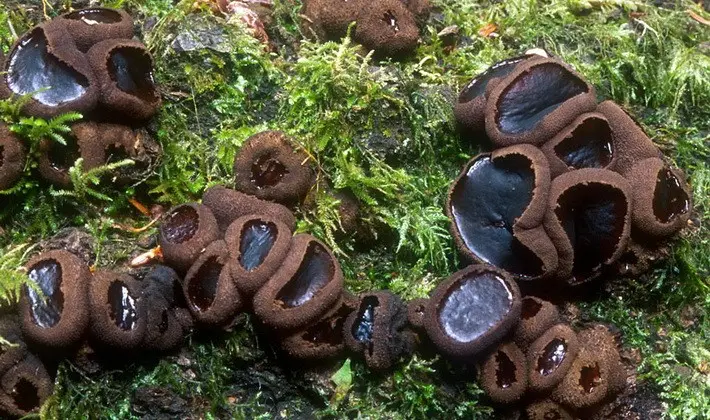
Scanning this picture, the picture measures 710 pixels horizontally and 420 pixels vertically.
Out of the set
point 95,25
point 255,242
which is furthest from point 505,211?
point 95,25

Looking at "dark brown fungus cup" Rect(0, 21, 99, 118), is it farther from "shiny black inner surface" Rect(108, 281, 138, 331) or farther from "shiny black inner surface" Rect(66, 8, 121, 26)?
"shiny black inner surface" Rect(108, 281, 138, 331)

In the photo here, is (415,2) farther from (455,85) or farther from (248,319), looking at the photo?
(248,319)

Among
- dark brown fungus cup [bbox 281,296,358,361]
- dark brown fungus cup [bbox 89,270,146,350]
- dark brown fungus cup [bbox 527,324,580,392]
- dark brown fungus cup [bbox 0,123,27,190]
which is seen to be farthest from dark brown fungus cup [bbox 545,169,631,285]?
dark brown fungus cup [bbox 0,123,27,190]

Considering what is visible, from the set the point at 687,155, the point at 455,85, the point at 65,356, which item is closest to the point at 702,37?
the point at 687,155

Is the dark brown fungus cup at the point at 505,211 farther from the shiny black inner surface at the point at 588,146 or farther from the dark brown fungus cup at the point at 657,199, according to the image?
the dark brown fungus cup at the point at 657,199

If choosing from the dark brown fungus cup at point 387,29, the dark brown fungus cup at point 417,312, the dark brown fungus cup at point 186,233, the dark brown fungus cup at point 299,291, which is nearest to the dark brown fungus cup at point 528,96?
the dark brown fungus cup at point 387,29

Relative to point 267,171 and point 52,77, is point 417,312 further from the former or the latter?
point 52,77
